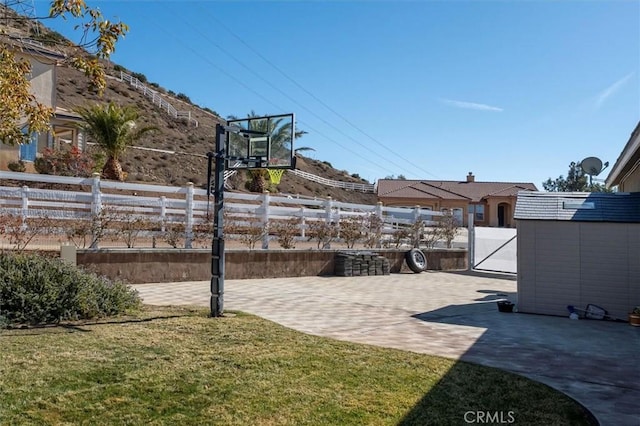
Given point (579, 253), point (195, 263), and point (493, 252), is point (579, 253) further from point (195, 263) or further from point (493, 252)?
point (493, 252)

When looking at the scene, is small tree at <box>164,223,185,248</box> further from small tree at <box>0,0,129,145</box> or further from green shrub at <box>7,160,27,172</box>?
green shrub at <box>7,160,27,172</box>

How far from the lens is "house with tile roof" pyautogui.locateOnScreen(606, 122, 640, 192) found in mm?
9125

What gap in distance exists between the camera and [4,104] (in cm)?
593

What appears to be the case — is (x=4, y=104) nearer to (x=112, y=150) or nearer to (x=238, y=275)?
(x=238, y=275)

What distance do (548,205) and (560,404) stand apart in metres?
6.28

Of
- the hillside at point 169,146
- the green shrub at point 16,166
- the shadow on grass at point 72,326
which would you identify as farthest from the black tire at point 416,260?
the hillside at point 169,146

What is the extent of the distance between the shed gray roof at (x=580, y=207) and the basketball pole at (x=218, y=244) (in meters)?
A: 5.36

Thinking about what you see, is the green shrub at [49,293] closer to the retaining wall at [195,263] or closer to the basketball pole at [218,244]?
the basketball pole at [218,244]

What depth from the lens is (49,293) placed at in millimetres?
6727

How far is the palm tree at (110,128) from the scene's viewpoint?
2461 centimetres

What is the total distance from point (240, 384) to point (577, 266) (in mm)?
7114

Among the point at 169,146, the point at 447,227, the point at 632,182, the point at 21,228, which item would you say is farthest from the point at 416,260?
the point at 169,146

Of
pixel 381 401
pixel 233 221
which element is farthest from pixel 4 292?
pixel 233 221

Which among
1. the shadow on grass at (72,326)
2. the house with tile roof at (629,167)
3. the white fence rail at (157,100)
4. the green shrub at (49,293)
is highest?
the white fence rail at (157,100)
